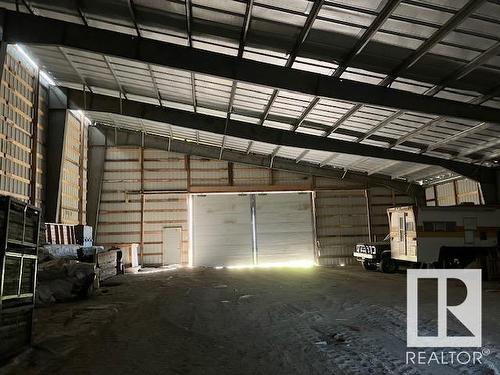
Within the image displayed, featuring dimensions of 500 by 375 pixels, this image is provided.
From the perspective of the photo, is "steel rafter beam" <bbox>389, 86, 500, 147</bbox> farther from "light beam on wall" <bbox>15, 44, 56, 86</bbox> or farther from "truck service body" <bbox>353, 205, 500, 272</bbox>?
Result: "light beam on wall" <bbox>15, 44, 56, 86</bbox>

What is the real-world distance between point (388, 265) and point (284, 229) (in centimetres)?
743

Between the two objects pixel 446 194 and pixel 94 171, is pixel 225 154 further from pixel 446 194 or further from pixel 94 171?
pixel 446 194

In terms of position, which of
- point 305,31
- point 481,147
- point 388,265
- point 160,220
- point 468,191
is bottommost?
point 388,265

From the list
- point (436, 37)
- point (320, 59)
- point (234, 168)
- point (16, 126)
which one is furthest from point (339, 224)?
point (16, 126)

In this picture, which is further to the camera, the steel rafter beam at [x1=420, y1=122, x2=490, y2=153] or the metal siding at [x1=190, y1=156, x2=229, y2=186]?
the metal siding at [x1=190, y1=156, x2=229, y2=186]

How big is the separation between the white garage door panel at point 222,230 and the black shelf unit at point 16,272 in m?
17.1

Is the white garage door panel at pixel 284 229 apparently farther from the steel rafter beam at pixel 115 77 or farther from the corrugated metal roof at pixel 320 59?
the steel rafter beam at pixel 115 77

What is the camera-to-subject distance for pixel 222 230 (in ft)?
75.4

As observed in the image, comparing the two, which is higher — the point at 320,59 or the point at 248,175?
the point at 320,59

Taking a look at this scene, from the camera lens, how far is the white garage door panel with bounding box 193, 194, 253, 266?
74.6 feet

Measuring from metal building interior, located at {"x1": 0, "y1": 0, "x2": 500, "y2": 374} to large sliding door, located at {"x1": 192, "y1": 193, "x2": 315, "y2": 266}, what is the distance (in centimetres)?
8

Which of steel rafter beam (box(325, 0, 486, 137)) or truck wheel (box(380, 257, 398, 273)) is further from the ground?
steel rafter beam (box(325, 0, 486, 137))

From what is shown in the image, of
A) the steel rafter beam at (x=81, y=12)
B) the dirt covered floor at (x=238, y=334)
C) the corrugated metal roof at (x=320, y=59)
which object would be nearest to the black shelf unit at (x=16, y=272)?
the dirt covered floor at (x=238, y=334)

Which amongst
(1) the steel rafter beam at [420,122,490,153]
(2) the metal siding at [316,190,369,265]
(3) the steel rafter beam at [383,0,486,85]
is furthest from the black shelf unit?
(2) the metal siding at [316,190,369,265]
